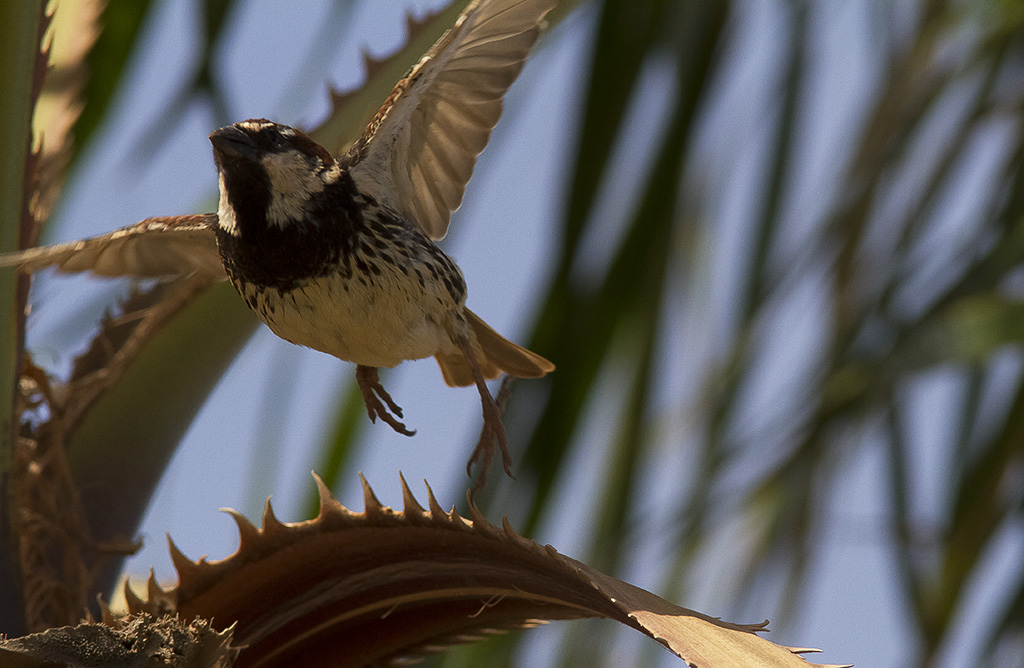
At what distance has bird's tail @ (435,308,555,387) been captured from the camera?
163cm

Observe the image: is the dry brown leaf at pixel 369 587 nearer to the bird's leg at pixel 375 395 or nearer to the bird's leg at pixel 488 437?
the bird's leg at pixel 488 437

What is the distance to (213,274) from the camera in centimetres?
152

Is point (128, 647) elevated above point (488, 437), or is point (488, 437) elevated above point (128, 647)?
point (488, 437)

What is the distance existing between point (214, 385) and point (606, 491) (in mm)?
492

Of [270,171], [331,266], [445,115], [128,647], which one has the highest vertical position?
[445,115]

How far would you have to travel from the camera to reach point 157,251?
5.14 ft

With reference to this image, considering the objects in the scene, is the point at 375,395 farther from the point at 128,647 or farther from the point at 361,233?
the point at 128,647

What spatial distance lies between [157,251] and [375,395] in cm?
34

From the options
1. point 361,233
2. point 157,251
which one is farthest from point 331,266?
point 157,251

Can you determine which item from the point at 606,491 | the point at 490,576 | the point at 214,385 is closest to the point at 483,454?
the point at 606,491

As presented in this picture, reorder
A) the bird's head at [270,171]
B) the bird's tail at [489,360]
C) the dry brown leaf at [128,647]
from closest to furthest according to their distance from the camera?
1. the dry brown leaf at [128,647]
2. the bird's head at [270,171]
3. the bird's tail at [489,360]

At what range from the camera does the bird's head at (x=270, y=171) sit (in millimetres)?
1392

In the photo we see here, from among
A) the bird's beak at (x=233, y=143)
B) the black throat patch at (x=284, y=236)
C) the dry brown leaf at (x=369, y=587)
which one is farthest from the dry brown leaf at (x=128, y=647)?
the bird's beak at (x=233, y=143)

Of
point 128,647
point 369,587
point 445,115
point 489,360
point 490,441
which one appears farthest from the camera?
point 489,360
